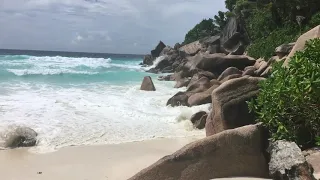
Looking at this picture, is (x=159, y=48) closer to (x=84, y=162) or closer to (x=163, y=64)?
(x=163, y=64)

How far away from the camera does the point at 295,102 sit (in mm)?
4836

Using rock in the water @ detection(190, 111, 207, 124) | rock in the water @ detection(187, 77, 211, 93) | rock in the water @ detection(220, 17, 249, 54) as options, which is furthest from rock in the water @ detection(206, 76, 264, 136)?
rock in the water @ detection(220, 17, 249, 54)

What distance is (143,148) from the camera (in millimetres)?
7766

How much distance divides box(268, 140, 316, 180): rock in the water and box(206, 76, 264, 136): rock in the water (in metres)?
2.43

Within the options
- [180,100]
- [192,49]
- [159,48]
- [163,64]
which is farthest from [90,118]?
[159,48]

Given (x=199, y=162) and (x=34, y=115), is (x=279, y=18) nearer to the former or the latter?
(x=34, y=115)

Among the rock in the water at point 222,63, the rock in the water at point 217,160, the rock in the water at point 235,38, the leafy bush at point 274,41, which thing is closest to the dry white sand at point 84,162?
the rock in the water at point 217,160

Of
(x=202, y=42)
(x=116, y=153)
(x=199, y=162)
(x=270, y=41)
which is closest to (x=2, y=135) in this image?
(x=116, y=153)

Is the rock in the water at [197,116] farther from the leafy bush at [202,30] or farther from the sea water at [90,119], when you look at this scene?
the leafy bush at [202,30]

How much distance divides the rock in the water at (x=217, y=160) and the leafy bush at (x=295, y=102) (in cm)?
32

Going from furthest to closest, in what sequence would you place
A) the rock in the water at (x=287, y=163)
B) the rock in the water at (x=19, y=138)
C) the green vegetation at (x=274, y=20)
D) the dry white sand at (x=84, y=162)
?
the green vegetation at (x=274, y=20) → the rock in the water at (x=19, y=138) → the dry white sand at (x=84, y=162) → the rock in the water at (x=287, y=163)

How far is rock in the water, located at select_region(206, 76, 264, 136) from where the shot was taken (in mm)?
7219

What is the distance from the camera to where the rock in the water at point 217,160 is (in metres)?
4.64

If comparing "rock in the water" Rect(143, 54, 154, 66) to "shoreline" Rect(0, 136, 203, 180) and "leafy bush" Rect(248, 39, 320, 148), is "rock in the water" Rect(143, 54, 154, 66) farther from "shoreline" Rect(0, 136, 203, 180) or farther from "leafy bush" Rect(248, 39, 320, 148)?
"leafy bush" Rect(248, 39, 320, 148)
